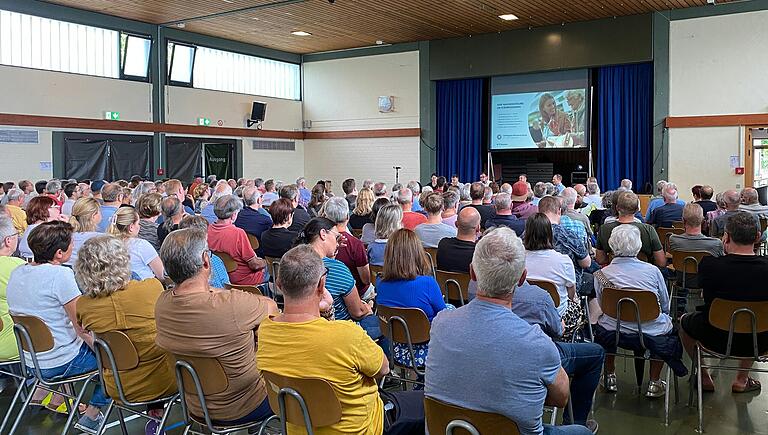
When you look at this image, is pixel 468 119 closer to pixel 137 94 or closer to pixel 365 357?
pixel 137 94

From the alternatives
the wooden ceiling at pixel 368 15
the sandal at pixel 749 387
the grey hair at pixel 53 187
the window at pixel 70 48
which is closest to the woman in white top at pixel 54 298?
the sandal at pixel 749 387

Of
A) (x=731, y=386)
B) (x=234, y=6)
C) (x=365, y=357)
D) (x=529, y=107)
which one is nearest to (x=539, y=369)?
(x=365, y=357)

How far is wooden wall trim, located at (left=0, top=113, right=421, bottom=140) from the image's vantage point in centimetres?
1301

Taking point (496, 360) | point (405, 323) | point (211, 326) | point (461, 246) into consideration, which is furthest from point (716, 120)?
point (211, 326)

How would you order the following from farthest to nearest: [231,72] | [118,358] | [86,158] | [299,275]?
1. [231,72]
2. [86,158]
3. [118,358]
4. [299,275]

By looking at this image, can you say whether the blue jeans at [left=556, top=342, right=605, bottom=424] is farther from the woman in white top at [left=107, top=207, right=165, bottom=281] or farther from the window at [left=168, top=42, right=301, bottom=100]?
the window at [left=168, top=42, right=301, bottom=100]

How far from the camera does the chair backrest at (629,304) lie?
13.6 feet

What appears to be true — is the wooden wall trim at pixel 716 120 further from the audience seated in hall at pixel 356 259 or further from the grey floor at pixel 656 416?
the audience seated in hall at pixel 356 259

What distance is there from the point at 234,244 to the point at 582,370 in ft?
10.9

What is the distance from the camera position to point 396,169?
1748 centimetres

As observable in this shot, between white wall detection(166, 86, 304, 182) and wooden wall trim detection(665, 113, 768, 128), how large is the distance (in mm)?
9919

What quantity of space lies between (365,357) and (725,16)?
13.2 metres

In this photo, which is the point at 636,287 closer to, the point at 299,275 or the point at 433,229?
the point at 433,229

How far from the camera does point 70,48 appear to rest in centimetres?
1360
